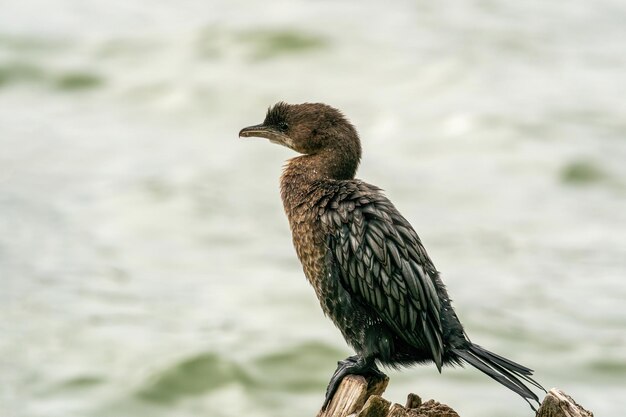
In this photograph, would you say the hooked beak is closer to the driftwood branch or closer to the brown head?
the brown head

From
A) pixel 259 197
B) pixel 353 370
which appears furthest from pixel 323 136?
pixel 259 197

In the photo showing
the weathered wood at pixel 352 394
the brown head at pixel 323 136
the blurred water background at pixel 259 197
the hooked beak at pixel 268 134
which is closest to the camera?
the weathered wood at pixel 352 394

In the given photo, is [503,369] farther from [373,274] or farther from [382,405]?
[373,274]

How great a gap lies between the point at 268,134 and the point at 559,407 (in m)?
3.02

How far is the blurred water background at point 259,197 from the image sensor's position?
17125 millimetres

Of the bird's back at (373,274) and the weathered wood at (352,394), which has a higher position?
the bird's back at (373,274)

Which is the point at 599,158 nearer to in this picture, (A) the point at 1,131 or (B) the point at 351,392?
(A) the point at 1,131

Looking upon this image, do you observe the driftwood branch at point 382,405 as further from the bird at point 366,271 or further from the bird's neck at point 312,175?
the bird's neck at point 312,175

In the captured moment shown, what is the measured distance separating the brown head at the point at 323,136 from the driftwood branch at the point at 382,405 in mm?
1382

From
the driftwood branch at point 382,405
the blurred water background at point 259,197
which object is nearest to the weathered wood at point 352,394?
the driftwood branch at point 382,405

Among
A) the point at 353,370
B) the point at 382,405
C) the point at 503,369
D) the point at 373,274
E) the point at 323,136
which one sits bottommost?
the point at 382,405

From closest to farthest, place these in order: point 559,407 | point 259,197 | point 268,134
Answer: point 559,407 < point 268,134 < point 259,197

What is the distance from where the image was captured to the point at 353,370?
8047mm

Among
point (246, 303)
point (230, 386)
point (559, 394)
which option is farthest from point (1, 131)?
point (559, 394)
